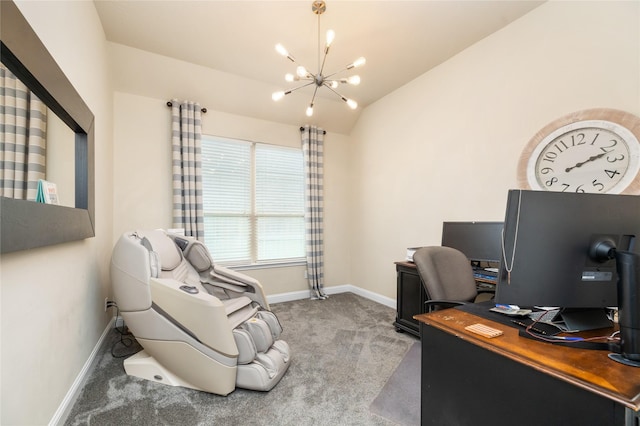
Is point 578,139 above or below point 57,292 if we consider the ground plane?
above

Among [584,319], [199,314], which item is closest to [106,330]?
[199,314]

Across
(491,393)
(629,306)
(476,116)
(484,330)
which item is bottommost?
(491,393)

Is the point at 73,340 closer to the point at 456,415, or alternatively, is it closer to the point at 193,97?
the point at 456,415

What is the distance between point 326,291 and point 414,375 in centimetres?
231

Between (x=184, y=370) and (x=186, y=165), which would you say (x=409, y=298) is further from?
(x=186, y=165)

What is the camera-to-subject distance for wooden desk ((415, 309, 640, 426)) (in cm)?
73

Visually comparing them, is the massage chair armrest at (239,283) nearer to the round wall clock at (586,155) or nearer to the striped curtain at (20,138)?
the striped curtain at (20,138)

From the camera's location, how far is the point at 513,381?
0.91m

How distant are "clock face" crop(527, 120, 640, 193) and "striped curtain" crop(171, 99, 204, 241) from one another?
3.51 meters

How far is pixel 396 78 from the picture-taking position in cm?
337

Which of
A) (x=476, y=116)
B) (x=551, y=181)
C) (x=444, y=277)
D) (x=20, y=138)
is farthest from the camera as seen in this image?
(x=476, y=116)

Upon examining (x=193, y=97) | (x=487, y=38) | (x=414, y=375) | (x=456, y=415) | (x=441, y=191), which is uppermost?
(x=487, y=38)

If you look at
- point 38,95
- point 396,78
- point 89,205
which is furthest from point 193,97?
point 396,78

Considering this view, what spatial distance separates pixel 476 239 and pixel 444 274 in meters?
1.02
